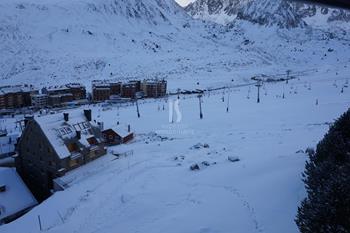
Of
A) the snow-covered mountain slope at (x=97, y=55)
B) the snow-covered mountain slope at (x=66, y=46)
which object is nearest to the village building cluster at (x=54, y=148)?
the snow-covered mountain slope at (x=97, y=55)

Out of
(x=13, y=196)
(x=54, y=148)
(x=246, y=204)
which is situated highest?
(x=54, y=148)

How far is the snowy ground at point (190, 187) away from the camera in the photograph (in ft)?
50.4

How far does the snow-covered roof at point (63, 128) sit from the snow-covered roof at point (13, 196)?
5199mm

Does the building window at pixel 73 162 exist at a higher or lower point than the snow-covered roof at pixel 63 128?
lower

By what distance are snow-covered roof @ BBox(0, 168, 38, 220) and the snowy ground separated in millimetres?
4782

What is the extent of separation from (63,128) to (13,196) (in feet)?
24.4

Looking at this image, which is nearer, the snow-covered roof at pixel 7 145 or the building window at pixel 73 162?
the building window at pixel 73 162

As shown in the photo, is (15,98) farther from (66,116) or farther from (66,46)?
(66,46)

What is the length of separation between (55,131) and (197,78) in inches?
3935

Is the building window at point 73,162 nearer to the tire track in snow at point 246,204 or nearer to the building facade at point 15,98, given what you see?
the tire track in snow at point 246,204

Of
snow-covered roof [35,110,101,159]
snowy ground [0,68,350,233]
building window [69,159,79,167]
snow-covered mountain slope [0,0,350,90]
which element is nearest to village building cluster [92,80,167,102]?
snow-covered mountain slope [0,0,350,90]

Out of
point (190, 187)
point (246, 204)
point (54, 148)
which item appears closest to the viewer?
point (246, 204)

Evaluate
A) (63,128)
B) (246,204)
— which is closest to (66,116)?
(63,128)

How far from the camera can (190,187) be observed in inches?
805
